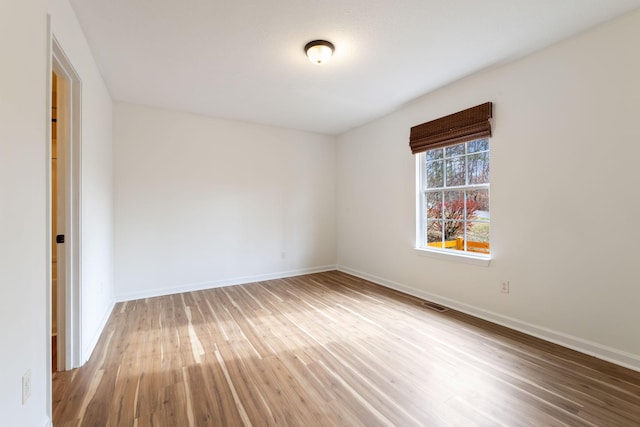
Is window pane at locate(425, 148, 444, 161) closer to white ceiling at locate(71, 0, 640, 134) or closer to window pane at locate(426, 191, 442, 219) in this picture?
window pane at locate(426, 191, 442, 219)

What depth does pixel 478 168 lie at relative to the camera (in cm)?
310

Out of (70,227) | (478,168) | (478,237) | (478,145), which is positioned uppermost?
(478,145)

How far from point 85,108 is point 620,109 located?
4216 mm

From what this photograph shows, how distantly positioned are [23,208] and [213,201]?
3.00m

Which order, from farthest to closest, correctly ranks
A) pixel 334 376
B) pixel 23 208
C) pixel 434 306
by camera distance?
pixel 434 306 → pixel 334 376 → pixel 23 208

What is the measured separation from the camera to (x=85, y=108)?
7.48 feet

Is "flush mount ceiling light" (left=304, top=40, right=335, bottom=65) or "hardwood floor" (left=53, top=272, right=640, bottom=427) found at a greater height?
"flush mount ceiling light" (left=304, top=40, right=335, bottom=65)

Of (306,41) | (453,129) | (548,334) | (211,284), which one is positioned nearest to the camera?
(306,41)

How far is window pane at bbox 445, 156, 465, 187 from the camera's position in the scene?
10.8 feet

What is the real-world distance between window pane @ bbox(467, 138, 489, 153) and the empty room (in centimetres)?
7

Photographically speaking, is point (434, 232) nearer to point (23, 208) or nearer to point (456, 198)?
point (456, 198)

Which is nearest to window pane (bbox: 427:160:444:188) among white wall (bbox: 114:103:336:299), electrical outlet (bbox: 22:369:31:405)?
white wall (bbox: 114:103:336:299)

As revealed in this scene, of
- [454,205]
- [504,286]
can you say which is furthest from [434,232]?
[504,286]

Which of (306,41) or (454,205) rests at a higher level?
(306,41)
